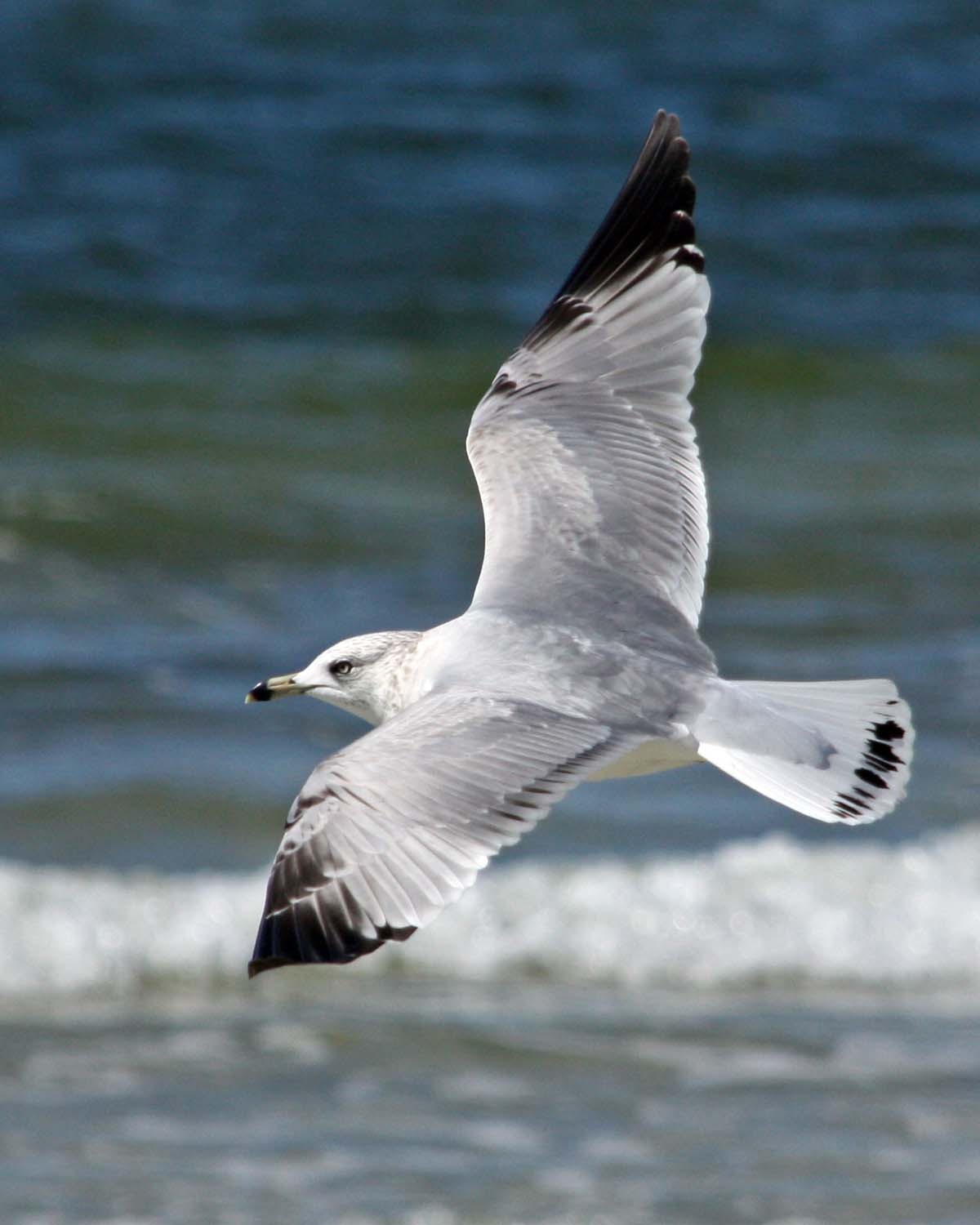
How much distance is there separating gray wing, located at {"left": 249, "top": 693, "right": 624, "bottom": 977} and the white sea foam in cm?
230

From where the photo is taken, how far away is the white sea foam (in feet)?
18.0

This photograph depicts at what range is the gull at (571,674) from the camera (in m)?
3.12

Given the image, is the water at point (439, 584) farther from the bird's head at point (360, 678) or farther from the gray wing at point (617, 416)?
the gray wing at point (617, 416)

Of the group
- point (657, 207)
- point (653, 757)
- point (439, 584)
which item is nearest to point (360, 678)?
point (653, 757)

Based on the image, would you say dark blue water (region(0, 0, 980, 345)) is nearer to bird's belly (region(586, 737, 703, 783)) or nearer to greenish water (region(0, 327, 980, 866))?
greenish water (region(0, 327, 980, 866))

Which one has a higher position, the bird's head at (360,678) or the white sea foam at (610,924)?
the bird's head at (360,678)

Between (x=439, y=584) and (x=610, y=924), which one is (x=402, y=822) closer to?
(x=610, y=924)

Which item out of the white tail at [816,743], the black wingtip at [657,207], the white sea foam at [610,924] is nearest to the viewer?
the white tail at [816,743]

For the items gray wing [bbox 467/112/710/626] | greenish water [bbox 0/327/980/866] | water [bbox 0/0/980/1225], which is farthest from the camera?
greenish water [bbox 0/327/980/866]

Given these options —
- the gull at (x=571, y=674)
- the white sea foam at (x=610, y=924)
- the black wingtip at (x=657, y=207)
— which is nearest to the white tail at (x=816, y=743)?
the gull at (x=571, y=674)

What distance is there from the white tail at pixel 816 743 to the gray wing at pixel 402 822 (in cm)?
28

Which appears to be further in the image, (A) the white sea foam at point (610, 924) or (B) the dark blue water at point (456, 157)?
(B) the dark blue water at point (456, 157)

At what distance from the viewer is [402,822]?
314 centimetres

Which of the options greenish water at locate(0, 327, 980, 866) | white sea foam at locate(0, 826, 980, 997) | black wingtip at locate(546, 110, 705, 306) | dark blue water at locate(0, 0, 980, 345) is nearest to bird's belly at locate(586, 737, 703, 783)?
black wingtip at locate(546, 110, 705, 306)
